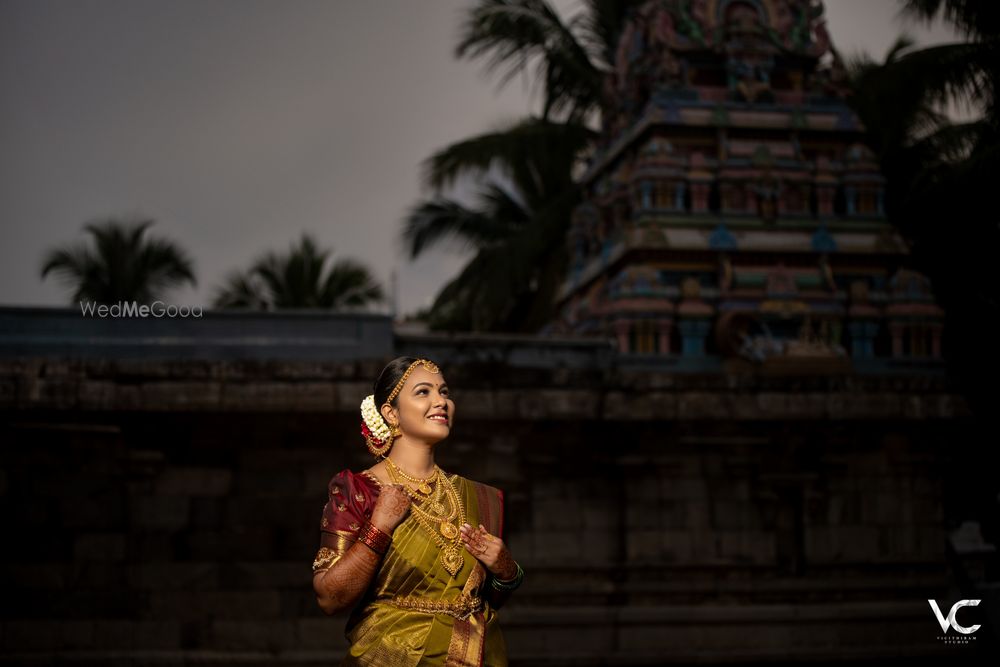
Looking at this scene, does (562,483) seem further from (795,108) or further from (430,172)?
(430,172)

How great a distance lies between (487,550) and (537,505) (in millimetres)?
6975

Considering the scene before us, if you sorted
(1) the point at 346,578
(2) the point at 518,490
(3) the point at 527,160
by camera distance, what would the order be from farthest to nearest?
(3) the point at 527,160
(2) the point at 518,490
(1) the point at 346,578

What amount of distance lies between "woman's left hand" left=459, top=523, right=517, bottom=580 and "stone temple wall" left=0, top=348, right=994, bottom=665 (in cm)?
616

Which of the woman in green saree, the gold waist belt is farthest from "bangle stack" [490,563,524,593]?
the gold waist belt

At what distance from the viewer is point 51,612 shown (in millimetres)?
11047

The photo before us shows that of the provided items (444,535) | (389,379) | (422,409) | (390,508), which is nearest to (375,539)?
(390,508)

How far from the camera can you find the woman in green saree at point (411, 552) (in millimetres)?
4688

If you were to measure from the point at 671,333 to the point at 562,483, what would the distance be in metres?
3.65

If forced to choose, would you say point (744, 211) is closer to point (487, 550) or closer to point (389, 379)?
point (389, 379)

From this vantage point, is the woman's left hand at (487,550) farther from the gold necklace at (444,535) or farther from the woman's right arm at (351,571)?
the woman's right arm at (351,571)

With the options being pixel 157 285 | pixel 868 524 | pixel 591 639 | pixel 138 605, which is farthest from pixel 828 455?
pixel 157 285

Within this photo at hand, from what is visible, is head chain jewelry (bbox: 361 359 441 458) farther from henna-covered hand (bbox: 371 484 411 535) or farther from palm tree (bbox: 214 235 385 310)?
palm tree (bbox: 214 235 385 310)

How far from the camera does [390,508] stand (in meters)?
4.73

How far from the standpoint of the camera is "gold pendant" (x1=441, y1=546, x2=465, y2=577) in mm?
4820
